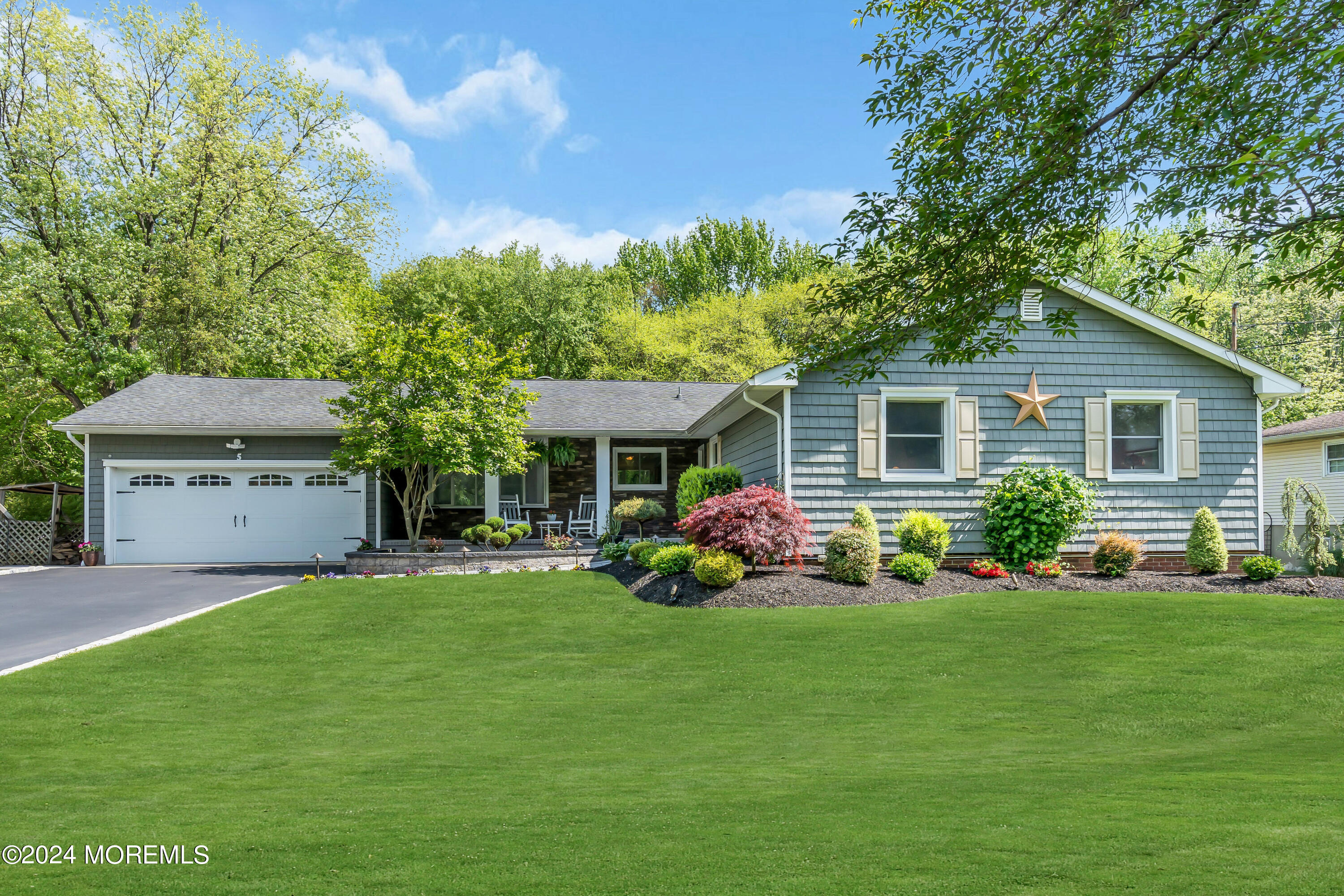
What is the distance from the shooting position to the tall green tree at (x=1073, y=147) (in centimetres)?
541

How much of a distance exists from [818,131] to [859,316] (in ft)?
18.1

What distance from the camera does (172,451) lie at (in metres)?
18.3

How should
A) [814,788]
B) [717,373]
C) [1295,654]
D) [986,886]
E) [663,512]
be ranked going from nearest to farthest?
[986,886]
[814,788]
[1295,654]
[663,512]
[717,373]

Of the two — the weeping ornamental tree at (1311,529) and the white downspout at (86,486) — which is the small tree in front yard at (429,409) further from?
the weeping ornamental tree at (1311,529)

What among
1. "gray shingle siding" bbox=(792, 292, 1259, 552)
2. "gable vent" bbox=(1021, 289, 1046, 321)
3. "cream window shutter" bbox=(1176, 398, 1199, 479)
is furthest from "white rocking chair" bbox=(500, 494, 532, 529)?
"cream window shutter" bbox=(1176, 398, 1199, 479)

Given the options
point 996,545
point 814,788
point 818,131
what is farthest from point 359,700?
point 996,545

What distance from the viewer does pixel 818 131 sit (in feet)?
38.5

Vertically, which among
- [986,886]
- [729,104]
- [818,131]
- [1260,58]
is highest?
[729,104]

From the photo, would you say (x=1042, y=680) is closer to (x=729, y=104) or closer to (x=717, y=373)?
(x=729, y=104)

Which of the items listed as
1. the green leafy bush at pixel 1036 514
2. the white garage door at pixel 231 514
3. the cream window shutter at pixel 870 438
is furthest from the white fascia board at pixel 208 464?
the green leafy bush at pixel 1036 514

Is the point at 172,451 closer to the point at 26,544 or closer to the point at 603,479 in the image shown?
the point at 26,544

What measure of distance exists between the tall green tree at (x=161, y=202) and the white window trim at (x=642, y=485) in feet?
42.2

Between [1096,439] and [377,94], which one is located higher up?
[377,94]

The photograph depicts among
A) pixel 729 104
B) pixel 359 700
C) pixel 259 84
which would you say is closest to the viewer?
pixel 359 700
